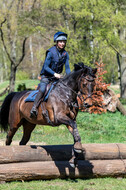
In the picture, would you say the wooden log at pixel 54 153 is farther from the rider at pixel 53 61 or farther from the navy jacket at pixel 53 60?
the navy jacket at pixel 53 60

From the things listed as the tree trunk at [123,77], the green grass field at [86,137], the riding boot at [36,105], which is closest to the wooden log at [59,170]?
the green grass field at [86,137]

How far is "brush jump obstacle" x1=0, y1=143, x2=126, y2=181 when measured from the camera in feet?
19.3

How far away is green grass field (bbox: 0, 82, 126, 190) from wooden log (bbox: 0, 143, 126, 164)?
0.49 m

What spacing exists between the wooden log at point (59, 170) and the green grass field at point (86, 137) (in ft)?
0.36

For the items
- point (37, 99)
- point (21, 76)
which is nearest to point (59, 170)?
point (37, 99)

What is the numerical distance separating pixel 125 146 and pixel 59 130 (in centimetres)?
559

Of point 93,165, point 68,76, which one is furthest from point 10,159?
point 68,76

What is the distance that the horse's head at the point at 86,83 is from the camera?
5.68 meters

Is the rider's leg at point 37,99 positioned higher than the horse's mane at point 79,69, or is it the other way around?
the horse's mane at point 79,69

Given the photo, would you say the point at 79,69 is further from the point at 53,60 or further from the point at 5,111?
the point at 5,111

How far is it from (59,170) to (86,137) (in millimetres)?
4748

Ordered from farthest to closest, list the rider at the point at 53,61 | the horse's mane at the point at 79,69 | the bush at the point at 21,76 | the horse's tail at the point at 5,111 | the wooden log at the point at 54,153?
the bush at the point at 21,76 → the horse's tail at the point at 5,111 → the rider at the point at 53,61 → the wooden log at the point at 54,153 → the horse's mane at the point at 79,69

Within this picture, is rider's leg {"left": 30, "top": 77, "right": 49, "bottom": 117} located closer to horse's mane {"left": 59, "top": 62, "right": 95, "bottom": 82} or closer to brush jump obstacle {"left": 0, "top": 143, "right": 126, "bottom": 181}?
horse's mane {"left": 59, "top": 62, "right": 95, "bottom": 82}

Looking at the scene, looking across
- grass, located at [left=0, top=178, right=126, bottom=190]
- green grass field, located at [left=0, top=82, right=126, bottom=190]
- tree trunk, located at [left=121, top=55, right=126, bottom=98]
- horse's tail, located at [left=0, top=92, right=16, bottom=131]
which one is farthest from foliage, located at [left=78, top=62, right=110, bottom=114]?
tree trunk, located at [left=121, top=55, right=126, bottom=98]
